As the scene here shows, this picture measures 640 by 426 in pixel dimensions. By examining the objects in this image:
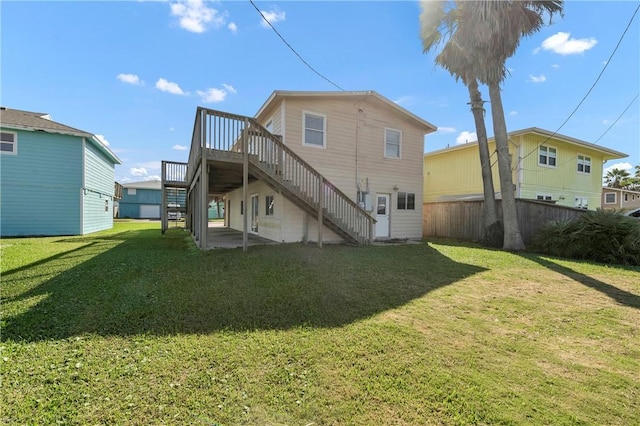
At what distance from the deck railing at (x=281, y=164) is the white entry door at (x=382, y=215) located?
5.18 ft

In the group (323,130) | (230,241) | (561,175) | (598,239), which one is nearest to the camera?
(598,239)

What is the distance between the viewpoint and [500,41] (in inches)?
396

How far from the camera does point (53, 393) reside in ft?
7.73

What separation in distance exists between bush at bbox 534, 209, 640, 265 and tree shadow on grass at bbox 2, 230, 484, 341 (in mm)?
4601

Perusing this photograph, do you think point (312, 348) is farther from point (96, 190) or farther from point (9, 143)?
point (96, 190)

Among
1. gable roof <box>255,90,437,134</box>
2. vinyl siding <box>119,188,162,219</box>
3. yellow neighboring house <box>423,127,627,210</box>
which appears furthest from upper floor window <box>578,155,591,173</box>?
vinyl siding <box>119,188,162,219</box>

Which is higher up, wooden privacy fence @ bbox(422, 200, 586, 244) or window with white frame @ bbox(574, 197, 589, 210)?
window with white frame @ bbox(574, 197, 589, 210)

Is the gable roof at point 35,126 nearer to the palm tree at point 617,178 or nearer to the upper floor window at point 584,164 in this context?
the upper floor window at point 584,164

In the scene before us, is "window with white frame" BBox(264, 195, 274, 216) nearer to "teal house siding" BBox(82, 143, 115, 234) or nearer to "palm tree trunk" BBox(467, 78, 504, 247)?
"palm tree trunk" BBox(467, 78, 504, 247)

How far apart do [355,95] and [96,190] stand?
14.5 meters

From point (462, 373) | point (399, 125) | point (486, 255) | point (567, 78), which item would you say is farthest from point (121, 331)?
point (567, 78)

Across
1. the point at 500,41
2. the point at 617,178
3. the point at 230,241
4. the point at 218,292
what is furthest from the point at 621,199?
the point at 218,292

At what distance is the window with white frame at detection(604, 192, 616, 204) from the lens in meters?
31.0

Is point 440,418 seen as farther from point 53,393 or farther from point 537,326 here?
point 53,393
